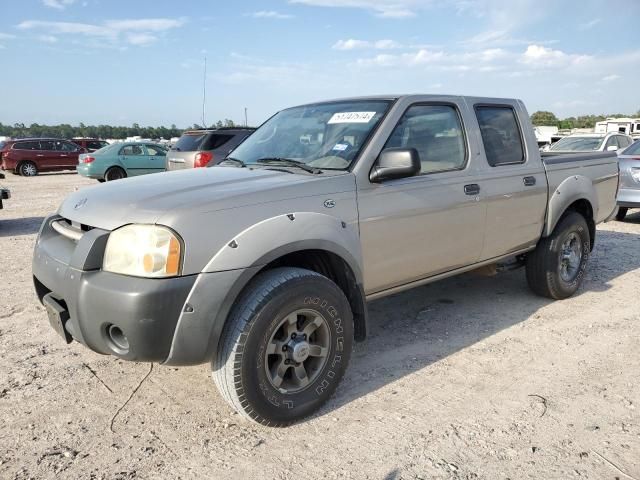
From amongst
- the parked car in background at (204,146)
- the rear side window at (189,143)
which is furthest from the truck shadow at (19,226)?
the rear side window at (189,143)

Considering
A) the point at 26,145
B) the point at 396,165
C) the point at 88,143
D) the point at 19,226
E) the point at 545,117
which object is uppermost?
the point at 545,117

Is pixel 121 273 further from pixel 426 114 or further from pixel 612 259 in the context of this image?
pixel 612 259

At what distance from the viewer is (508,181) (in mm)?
4328

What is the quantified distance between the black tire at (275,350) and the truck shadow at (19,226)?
7.40 metres

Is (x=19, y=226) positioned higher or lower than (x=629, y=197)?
lower

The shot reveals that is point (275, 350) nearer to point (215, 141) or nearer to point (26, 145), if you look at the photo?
point (215, 141)

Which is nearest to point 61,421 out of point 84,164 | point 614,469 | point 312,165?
point 312,165

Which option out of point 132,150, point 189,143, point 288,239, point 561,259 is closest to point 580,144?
point 561,259

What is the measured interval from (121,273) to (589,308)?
13.8 feet

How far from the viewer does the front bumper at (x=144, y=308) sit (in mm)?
2463

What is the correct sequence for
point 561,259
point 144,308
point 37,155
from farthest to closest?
point 37,155, point 561,259, point 144,308

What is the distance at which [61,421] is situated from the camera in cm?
298

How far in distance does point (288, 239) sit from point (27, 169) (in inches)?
905

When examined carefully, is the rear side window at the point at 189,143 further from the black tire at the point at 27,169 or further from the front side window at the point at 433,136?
the black tire at the point at 27,169
